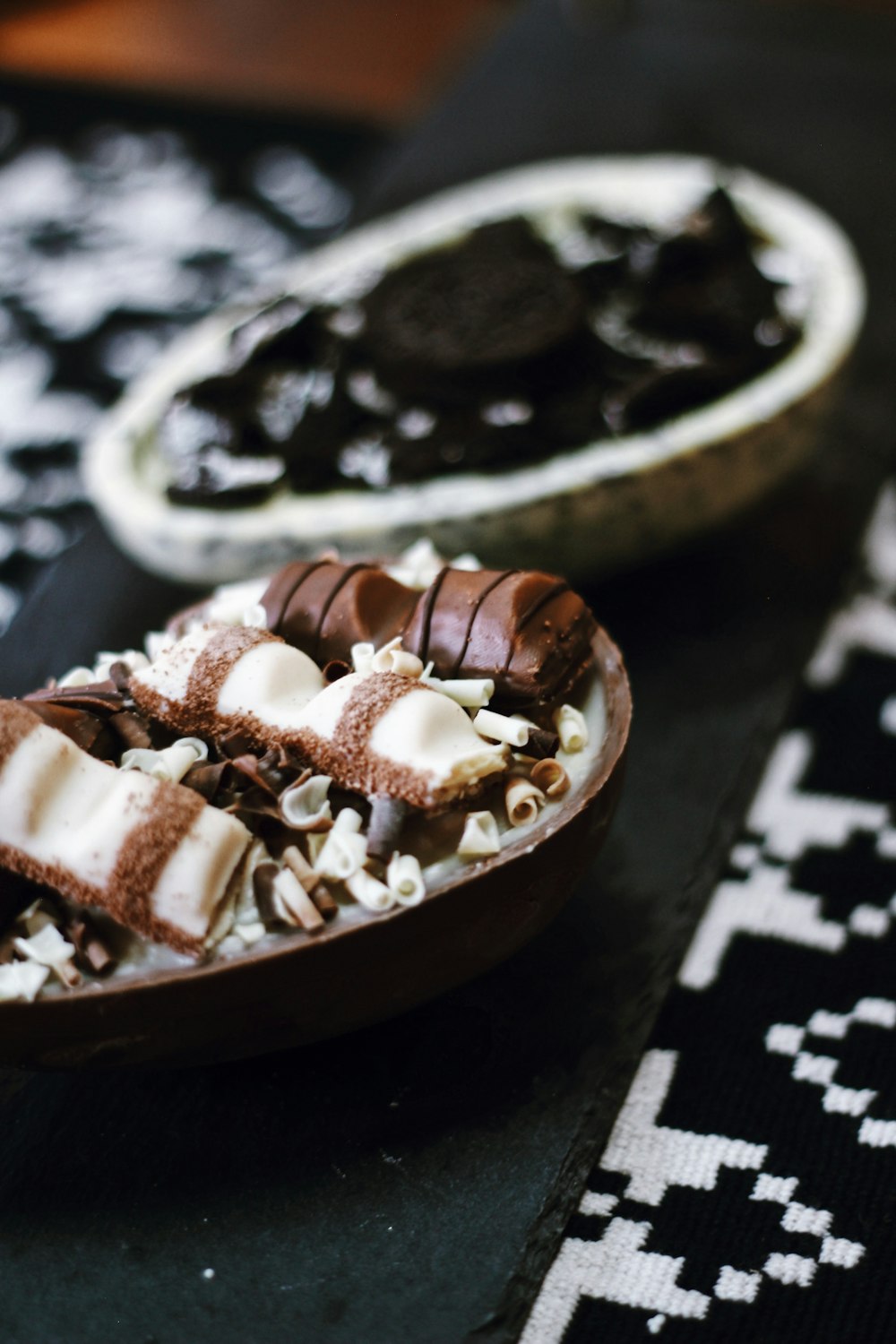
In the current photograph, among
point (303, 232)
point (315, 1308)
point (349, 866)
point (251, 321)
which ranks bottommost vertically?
point (303, 232)

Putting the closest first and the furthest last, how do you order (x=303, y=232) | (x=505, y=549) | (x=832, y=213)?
(x=505, y=549) → (x=832, y=213) → (x=303, y=232)

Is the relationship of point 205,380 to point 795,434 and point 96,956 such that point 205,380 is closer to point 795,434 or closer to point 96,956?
point 795,434

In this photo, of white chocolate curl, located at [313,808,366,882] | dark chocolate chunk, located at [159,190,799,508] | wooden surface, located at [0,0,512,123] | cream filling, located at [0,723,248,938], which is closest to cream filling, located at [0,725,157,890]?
cream filling, located at [0,723,248,938]

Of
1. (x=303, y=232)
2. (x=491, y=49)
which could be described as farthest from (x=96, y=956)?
(x=491, y=49)

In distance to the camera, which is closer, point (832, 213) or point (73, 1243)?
point (73, 1243)

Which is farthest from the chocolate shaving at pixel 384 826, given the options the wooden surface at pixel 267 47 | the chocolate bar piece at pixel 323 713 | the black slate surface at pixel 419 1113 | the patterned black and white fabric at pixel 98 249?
the wooden surface at pixel 267 47

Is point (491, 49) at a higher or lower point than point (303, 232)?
higher

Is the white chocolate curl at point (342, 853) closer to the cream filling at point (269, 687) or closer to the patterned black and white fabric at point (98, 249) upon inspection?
the cream filling at point (269, 687)

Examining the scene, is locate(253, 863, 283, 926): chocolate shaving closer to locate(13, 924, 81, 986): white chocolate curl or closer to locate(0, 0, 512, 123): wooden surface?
locate(13, 924, 81, 986): white chocolate curl
